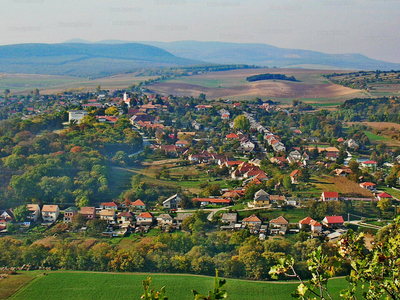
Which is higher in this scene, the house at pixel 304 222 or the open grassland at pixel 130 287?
the house at pixel 304 222

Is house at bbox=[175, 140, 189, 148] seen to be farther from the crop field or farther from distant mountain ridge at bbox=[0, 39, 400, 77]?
distant mountain ridge at bbox=[0, 39, 400, 77]

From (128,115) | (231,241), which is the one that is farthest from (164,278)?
(128,115)

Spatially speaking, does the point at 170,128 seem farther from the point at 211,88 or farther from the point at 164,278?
the point at 211,88

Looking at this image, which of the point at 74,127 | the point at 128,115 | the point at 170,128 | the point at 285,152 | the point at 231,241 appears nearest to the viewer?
the point at 231,241

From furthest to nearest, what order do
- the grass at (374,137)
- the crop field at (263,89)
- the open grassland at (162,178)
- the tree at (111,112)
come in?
the crop field at (263,89)
the tree at (111,112)
the grass at (374,137)
the open grassland at (162,178)

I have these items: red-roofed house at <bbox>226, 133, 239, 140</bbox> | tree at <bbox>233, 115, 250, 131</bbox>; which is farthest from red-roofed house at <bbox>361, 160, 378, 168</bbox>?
tree at <bbox>233, 115, 250, 131</bbox>

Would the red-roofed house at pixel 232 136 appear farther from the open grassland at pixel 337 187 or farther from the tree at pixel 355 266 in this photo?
the tree at pixel 355 266

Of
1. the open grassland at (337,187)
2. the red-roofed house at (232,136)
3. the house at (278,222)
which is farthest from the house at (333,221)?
the red-roofed house at (232,136)
